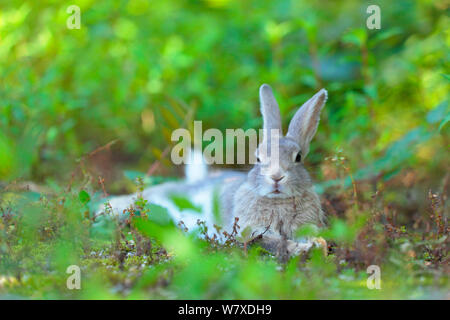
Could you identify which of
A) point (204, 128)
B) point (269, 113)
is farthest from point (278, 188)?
point (204, 128)

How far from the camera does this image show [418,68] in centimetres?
725

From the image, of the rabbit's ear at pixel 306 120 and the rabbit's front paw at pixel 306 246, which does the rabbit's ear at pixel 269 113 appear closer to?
the rabbit's ear at pixel 306 120

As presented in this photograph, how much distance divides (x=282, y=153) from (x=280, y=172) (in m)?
0.28

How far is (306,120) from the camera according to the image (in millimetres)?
4887

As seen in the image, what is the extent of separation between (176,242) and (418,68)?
17.3 feet

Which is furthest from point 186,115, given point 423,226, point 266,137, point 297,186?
point 423,226

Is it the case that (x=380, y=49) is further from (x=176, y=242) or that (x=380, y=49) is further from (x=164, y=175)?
(x=176, y=242)

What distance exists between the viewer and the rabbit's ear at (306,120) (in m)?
4.82

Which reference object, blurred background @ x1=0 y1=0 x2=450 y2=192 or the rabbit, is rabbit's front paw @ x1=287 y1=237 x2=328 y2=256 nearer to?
the rabbit

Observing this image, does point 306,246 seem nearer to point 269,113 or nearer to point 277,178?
point 277,178

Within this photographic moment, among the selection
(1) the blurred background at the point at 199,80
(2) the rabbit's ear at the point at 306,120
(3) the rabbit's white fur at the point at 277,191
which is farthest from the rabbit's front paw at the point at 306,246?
(1) the blurred background at the point at 199,80

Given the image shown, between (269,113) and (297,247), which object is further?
(269,113)

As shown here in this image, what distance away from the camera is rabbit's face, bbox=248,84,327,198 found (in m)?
4.36

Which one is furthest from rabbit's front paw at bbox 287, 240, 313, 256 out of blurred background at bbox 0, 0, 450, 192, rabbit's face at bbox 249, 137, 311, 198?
blurred background at bbox 0, 0, 450, 192
